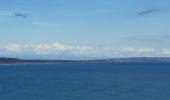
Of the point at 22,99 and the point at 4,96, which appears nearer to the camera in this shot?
the point at 22,99

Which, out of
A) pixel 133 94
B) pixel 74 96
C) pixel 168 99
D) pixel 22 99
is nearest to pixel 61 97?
pixel 74 96

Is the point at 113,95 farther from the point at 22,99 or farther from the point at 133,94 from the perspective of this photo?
the point at 22,99

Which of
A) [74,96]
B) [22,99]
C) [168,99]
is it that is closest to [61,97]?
[74,96]

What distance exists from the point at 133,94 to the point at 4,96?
69.0ft

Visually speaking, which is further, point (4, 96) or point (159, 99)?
point (4, 96)

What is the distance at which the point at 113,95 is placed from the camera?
64000 mm

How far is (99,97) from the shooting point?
62.0 meters

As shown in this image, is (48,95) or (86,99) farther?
(48,95)

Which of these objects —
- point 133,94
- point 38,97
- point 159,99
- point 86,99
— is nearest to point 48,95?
point 38,97

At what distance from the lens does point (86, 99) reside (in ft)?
196

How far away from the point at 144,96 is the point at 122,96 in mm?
4024

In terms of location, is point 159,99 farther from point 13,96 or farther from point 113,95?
point 13,96

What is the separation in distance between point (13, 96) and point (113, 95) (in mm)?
16071

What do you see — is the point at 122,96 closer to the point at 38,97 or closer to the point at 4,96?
the point at 38,97
